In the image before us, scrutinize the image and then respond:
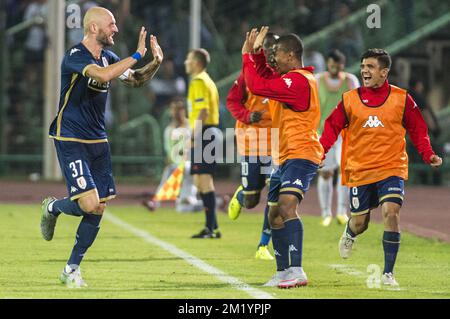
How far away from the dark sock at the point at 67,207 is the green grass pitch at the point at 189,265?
0.60 m

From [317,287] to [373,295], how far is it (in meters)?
0.70

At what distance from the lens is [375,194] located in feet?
35.4

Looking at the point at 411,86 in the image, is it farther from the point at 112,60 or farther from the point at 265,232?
the point at 112,60

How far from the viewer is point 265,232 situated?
12.8m

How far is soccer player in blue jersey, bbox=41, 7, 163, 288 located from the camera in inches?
386

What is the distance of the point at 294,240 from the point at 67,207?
1.88 metres

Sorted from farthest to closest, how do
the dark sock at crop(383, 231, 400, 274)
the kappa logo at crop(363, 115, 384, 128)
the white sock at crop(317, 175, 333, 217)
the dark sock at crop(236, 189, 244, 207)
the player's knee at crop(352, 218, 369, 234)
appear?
the white sock at crop(317, 175, 333, 217)
the dark sock at crop(236, 189, 244, 207)
the player's knee at crop(352, 218, 369, 234)
the kappa logo at crop(363, 115, 384, 128)
the dark sock at crop(383, 231, 400, 274)

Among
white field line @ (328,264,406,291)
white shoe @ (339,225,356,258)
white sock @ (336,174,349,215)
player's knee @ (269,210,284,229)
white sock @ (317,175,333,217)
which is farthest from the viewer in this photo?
white sock @ (317,175,333,217)

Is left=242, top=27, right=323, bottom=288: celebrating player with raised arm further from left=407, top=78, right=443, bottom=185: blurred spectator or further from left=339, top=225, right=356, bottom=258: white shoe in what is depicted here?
left=407, top=78, right=443, bottom=185: blurred spectator

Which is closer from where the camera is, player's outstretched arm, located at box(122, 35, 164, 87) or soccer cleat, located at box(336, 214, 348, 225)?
player's outstretched arm, located at box(122, 35, 164, 87)

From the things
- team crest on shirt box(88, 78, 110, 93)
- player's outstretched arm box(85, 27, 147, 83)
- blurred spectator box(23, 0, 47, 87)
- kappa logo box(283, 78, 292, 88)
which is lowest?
team crest on shirt box(88, 78, 110, 93)

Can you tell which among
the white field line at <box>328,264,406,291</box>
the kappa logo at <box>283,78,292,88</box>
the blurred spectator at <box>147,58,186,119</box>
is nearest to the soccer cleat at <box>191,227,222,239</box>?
the white field line at <box>328,264,406,291</box>

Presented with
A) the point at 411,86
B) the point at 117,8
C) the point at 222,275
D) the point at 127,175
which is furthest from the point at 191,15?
the point at 222,275

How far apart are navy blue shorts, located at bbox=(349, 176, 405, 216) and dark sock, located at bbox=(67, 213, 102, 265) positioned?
7.64ft
